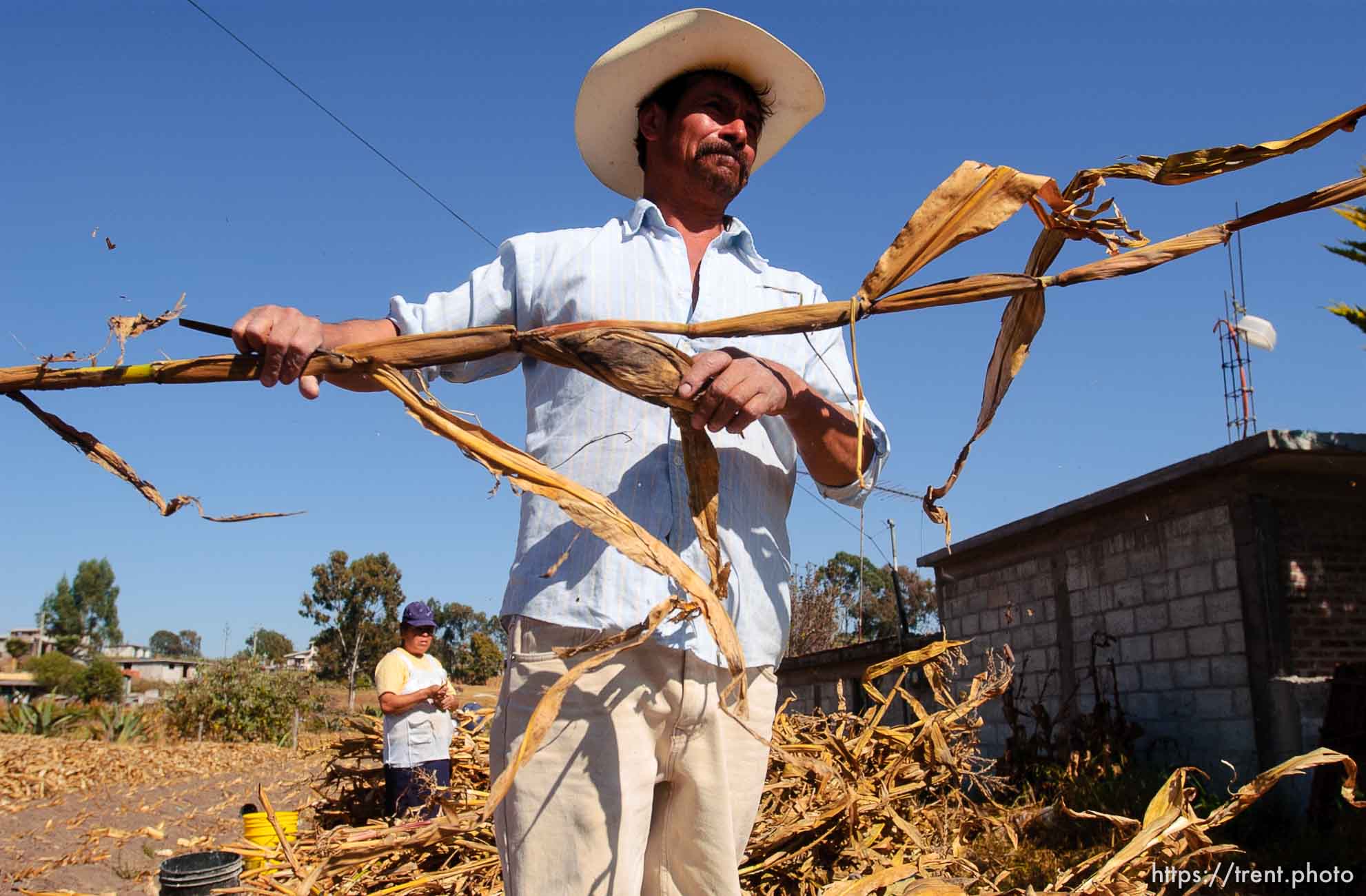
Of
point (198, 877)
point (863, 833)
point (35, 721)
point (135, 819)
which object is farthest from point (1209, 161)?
point (35, 721)

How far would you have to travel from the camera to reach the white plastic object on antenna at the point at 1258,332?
822 cm

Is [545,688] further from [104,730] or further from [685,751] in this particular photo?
[104,730]

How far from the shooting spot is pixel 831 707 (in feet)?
41.0

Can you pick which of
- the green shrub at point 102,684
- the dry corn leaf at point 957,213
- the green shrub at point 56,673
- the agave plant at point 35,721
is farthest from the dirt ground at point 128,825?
the green shrub at point 56,673

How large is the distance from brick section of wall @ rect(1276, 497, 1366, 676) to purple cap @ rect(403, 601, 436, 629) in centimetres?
538

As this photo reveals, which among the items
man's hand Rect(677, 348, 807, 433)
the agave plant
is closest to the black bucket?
man's hand Rect(677, 348, 807, 433)

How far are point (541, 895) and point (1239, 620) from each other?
601cm

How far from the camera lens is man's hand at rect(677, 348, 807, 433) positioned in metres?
1.32

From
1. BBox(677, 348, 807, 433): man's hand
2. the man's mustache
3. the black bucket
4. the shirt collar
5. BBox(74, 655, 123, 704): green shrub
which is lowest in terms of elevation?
BBox(74, 655, 123, 704): green shrub

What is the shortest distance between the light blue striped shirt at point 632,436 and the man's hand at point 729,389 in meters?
0.22

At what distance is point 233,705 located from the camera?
63.2 ft

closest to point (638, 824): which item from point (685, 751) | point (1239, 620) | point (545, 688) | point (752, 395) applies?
point (685, 751)

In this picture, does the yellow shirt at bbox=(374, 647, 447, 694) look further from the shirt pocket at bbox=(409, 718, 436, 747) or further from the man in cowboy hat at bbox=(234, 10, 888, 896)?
the man in cowboy hat at bbox=(234, 10, 888, 896)

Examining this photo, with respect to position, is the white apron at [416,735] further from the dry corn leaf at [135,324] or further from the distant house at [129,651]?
the distant house at [129,651]
